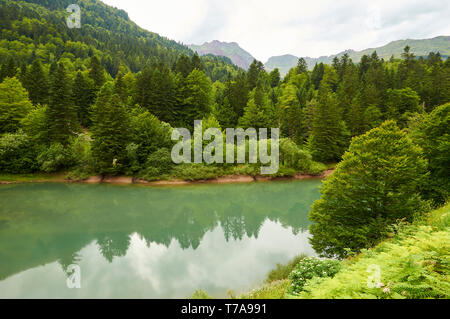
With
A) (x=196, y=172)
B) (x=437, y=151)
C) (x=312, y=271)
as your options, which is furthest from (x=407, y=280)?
(x=196, y=172)

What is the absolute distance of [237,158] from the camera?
1540 inches

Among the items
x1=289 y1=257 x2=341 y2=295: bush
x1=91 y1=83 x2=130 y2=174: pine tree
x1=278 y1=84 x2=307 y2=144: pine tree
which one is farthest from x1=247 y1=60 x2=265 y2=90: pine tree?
x1=289 y1=257 x2=341 y2=295: bush

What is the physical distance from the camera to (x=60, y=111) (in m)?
40.0

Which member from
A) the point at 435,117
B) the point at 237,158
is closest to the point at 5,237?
the point at 237,158

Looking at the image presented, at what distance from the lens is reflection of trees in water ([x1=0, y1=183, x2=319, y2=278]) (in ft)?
60.1

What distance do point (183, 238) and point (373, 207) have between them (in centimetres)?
1361

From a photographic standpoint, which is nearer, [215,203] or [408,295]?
[408,295]

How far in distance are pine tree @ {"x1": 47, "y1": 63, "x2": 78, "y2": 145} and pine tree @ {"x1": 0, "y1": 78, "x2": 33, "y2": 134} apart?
5.05 meters

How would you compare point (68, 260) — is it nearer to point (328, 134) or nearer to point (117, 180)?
point (117, 180)

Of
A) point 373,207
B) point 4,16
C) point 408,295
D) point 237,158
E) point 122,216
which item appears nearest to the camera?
point 408,295

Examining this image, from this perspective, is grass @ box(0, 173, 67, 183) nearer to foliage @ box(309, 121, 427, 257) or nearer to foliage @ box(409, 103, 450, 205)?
foliage @ box(309, 121, 427, 257)

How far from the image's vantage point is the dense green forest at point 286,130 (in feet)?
43.9
